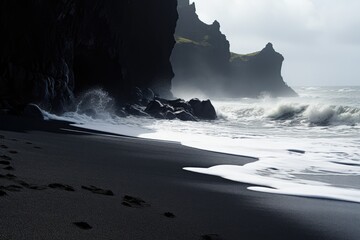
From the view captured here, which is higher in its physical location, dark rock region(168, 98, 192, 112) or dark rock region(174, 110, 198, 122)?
dark rock region(168, 98, 192, 112)

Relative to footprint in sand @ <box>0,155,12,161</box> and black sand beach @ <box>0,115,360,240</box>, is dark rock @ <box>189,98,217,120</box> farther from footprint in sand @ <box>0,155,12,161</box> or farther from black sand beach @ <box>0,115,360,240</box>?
footprint in sand @ <box>0,155,12,161</box>

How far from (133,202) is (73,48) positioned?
2660cm

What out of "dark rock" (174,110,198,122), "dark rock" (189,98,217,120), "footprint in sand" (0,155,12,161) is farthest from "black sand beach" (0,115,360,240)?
"dark rock" (189,98,217,120)

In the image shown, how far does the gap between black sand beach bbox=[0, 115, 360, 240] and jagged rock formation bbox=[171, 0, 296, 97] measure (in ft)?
328

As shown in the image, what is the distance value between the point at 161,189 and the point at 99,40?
102 feet

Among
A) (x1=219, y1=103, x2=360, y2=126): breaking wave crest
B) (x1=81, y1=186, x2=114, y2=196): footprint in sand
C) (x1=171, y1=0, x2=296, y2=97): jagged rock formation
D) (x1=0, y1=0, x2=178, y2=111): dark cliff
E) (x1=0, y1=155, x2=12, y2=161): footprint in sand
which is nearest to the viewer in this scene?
(x1=81, y1=186, x2=114, y2=196): footprint in sand

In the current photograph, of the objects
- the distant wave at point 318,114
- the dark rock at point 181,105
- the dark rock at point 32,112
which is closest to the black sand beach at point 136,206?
the dark rock at point 32,112

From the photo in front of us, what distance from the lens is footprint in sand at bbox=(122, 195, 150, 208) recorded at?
522 cm

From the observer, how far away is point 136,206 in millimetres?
5230

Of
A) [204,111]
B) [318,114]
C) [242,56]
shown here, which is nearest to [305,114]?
[318,114]

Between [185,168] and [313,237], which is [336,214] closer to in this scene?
[313,237]

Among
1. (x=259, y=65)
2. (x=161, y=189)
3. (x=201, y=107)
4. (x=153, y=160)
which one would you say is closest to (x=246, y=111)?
(x=201, y=107)

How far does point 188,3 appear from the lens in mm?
150625

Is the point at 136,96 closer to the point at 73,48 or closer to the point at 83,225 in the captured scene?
the point at 73,48
